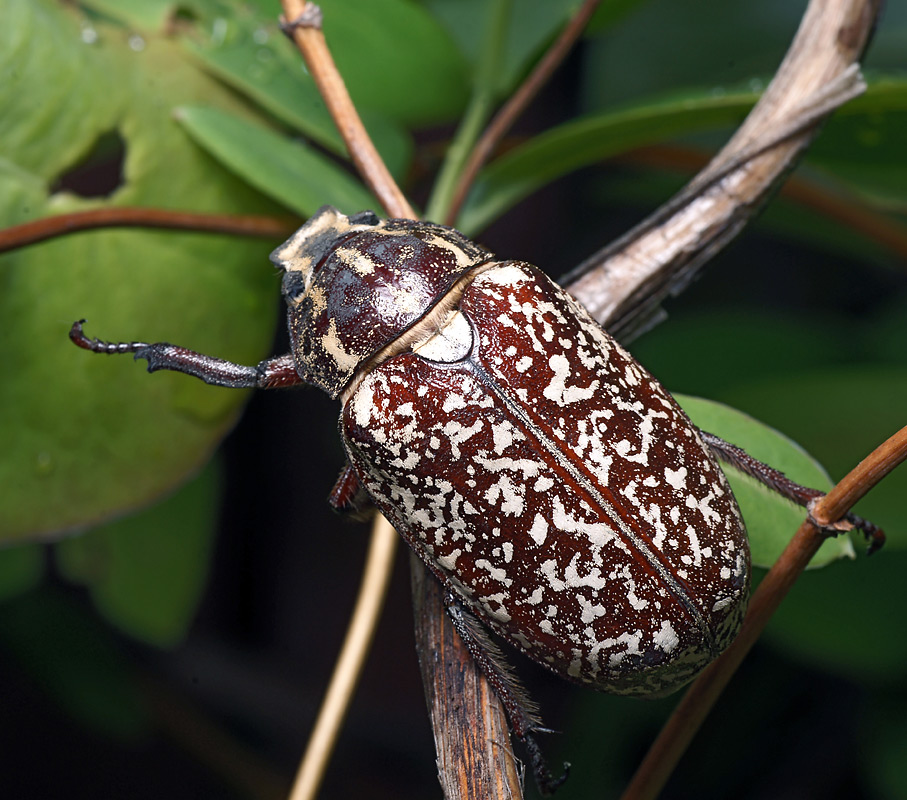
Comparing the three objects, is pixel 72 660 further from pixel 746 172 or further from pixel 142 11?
pixel 746 172

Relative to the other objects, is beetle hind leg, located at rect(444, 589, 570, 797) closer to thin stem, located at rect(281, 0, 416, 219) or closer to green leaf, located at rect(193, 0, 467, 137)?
thin stem, located at rect(281, 0, 416, 219)

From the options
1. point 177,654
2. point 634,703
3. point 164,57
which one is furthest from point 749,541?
point 177,654

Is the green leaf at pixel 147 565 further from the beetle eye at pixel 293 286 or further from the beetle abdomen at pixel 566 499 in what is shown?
the beetle abdomen at pixel 566 499

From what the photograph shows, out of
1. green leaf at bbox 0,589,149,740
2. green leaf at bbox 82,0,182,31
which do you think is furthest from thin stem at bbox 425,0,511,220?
green leaf at bbox 0,589,149,740

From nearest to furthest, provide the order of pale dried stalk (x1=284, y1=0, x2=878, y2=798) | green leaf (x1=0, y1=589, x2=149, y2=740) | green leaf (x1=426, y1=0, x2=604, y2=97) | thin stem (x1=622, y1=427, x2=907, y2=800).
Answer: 1. thin stem (x1=622, y1=427, x2=907, y2=800)
2. pale dried stalk (x1=284, y1=0, x2=878, y2=798)
3. green leaf (x1=426, y1=0, x2=604, y2=97)
4. green leaf (x1=0, y1=589, x2=149, y2=740)

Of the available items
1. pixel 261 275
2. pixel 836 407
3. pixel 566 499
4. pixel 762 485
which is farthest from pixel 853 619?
pixel 261 275

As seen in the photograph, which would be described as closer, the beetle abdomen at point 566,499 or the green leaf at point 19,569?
the beetle abdomen at point 566,499

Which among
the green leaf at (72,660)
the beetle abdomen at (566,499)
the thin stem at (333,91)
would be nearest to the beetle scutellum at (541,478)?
the beetle abdomen at (566,499)
